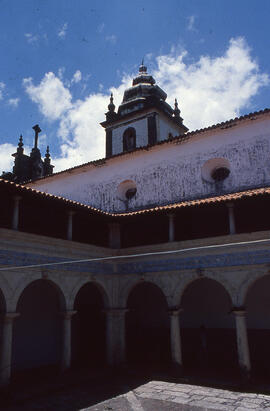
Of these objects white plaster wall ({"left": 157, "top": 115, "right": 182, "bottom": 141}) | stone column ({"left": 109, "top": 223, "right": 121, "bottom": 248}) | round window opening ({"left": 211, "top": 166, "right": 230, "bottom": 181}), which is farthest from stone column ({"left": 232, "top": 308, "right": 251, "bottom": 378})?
white plaster wall ({"left": 157, "top": 115, "right": 182, "bottom": 141})

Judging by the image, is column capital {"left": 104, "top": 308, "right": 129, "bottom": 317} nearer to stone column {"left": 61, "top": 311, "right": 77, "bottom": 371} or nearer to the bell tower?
stone column {"left": 61, "top": 311, "right": 77, "bottom": 371}

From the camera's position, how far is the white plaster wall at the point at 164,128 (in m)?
19.2

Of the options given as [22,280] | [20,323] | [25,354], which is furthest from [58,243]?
[25,354]

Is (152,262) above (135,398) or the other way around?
above

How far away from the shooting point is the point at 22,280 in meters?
10.1

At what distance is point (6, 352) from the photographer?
9359 mm

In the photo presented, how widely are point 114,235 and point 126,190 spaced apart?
4055 mm

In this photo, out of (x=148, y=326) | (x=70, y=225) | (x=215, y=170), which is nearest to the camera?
(x=70, y=225)

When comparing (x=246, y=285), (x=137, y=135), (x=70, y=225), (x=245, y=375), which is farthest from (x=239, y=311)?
(x=137, y=135)

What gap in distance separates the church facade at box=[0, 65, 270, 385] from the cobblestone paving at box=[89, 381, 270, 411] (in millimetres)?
1503

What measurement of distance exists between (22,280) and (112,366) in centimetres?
464

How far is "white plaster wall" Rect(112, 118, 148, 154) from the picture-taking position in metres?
19.2

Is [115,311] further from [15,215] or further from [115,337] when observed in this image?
[15,215]

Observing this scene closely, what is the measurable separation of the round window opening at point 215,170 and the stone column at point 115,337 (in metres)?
6.34
